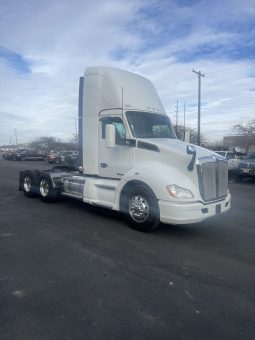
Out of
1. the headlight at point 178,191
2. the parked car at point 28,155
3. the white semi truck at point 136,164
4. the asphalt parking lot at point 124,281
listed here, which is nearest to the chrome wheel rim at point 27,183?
the white semi truck at point 136,164

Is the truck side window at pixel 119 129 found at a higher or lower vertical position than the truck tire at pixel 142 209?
higher

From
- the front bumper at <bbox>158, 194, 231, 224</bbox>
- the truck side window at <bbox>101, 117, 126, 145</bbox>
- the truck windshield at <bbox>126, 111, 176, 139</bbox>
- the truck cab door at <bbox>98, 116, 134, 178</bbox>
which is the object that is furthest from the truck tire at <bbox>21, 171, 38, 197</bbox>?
the front bumper at <bbox>158, 194, 231, 224</bbox>

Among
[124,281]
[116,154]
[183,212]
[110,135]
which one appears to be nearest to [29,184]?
[116,154]

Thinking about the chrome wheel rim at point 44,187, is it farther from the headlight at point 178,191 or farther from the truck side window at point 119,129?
the headlight at point 178,191

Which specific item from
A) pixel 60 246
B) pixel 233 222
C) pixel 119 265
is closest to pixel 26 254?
pixel 60 246

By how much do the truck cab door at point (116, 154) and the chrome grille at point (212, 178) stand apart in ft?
5.67

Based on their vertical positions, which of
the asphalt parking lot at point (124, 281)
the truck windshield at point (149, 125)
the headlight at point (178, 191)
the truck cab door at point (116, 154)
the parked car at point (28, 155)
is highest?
the truck windshield at point (149, 125)

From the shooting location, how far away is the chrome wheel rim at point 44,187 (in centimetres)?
981

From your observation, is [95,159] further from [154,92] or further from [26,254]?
[26,254]

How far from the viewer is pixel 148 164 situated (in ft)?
22.8

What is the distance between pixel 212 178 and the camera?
6.61 metres

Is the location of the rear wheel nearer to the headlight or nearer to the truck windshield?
the truck windshield

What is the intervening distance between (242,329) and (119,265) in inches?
82.3

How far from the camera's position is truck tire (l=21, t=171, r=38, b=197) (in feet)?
34.2
